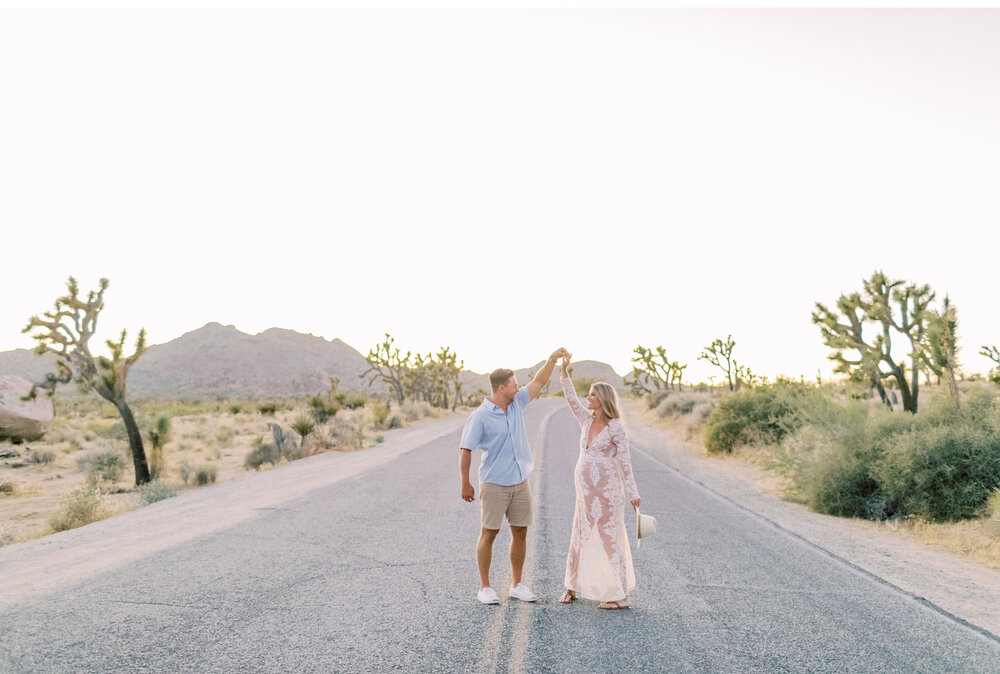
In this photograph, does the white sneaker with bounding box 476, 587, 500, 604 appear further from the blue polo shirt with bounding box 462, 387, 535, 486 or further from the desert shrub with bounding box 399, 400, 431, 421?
the desert shrub with bounding box 399, 400, 431, 421

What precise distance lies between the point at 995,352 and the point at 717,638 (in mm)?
37915

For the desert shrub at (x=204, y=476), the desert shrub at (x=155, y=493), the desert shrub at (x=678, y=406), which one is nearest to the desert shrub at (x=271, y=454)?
the desert shrub at (x=204, y=476)

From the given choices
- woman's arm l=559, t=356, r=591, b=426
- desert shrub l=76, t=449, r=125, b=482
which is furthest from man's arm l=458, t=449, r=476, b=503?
desert shrub l=76, t=449, r=125, b=482

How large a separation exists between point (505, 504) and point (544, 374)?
4.14 feet

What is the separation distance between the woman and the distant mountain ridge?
3996 inches

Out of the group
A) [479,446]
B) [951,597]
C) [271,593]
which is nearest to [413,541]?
[271,593]

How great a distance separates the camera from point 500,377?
592 centimetres

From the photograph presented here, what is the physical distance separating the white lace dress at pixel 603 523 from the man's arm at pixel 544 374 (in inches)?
21.4

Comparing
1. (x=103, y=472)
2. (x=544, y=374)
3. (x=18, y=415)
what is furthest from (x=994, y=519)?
(x=18, y=415)

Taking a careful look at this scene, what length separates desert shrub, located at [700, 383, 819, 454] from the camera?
20.8 meters

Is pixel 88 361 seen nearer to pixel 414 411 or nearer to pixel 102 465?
pixel 102 465

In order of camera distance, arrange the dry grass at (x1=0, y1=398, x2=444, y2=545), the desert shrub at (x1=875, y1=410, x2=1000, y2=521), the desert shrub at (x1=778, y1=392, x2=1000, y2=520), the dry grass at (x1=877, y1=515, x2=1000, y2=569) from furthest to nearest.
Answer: the dry grass at (x1=0, y1=398, x2=444, y2=545) → the desert shrub at (x1=778, y1=392, x2=1000, y2=520) → the desert shrub at (x1=875, y1=410, x2=1000, y2=521) → the dry grass at (x1=877, y1=515, x2=1000, y2=569)

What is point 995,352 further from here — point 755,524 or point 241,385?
point 241,385

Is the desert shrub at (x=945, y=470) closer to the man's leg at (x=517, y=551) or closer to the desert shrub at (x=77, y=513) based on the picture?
the man's leg at (x=517, y=551)
